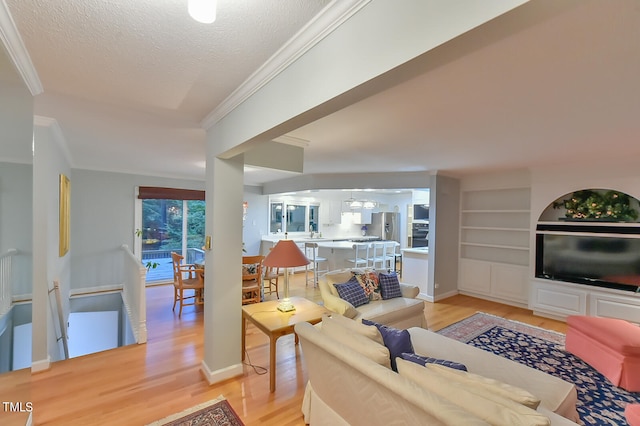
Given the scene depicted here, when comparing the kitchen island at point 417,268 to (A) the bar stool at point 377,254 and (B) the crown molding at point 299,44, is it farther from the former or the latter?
(B) the crown molding at point 299,44

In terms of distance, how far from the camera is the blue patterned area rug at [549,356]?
2.37 metres

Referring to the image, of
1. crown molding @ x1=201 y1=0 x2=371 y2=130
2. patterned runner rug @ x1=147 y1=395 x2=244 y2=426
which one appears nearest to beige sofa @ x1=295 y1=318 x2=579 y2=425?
patterned runner rug @ x1=147 y1=395 x2=244 y2=426

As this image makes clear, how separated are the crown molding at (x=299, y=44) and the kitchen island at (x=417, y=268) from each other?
15.2ft

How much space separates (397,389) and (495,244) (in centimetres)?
511

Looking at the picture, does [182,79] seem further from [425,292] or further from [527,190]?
[527,190]

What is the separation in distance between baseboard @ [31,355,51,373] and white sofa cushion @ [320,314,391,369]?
2851mm

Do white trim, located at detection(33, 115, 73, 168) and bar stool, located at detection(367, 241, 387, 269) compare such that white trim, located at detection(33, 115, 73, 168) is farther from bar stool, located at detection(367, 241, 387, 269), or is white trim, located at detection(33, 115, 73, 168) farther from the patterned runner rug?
bar stool, located at detection(367, 241, 387, 269)

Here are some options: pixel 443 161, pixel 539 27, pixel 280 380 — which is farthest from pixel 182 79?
pixel 443 161

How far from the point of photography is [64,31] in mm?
1365

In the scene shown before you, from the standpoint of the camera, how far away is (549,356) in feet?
10.4

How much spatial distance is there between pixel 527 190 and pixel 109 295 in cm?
807

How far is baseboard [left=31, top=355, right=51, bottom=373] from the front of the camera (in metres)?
2.70

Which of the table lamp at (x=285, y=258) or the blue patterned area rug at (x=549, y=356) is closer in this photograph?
the blue patterned area rug at (x=549, y=356)

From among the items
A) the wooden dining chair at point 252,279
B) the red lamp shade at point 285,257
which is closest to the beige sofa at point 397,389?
the red lamp shade at point 285,257
